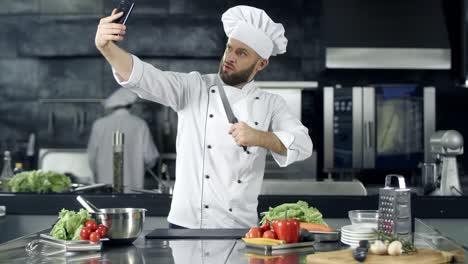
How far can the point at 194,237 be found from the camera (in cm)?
326

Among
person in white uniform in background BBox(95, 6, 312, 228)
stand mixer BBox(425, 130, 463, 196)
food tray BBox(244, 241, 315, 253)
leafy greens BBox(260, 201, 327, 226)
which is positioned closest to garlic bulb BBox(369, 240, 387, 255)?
food tray BBox(244, 241, 315, 253)

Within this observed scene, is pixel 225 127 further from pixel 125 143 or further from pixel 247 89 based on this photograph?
pixel 125 143

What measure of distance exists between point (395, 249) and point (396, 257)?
4 centimetres

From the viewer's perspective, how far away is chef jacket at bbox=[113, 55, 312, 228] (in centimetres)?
375

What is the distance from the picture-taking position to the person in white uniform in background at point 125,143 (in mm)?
7465

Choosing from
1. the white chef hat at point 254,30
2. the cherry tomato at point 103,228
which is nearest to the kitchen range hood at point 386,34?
the white chef hat at point 254,30

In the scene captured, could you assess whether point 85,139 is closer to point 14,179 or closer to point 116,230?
point 14,179

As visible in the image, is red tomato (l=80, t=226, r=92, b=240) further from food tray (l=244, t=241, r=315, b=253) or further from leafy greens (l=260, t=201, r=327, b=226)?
leafy greens (l=260, t=201, r=327, b=226)

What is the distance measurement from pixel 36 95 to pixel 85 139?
0.66m

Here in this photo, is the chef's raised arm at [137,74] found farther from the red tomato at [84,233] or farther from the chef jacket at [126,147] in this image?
the chef jacket at [126,147]

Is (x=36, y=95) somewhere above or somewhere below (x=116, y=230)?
above

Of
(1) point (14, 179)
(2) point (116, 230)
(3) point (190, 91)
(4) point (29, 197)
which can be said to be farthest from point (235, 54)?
(1) point (14, 179)

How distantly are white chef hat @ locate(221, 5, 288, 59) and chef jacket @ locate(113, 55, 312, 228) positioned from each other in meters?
0.21

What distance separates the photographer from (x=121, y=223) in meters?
3.06
